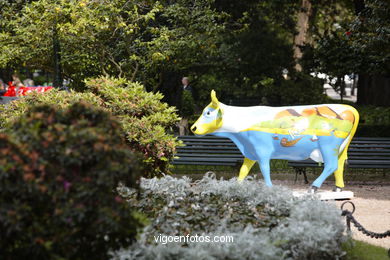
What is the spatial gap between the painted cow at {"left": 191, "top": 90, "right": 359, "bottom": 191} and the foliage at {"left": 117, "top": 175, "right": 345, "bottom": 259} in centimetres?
198

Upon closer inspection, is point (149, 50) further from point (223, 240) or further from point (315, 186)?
point (223, 240)

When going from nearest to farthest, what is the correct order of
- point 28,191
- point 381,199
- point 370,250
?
point 28,191 → point 370,250 → point 381,199

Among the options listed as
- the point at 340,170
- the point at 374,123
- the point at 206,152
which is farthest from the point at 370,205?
the point at 374,123

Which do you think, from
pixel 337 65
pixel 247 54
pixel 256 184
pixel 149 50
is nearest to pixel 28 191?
pixel 256 184

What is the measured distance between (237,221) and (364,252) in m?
1.54

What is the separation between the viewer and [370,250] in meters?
7.20

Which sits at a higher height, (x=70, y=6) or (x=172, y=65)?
(x=70, y=6)

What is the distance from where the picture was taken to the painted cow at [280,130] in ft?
31.8

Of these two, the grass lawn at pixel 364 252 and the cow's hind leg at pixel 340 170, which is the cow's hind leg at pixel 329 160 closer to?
the cow's hind leg at pixel 340 170

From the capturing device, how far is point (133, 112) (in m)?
9.83

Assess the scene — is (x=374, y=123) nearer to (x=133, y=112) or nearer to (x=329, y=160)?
(x=329, y=160)

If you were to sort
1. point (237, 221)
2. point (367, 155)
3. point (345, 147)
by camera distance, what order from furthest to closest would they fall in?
point (367, 155)
point (345, 147)
point (237, 221)

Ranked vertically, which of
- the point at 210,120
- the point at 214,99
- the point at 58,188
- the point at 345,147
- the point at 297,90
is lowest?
the point at 345,147

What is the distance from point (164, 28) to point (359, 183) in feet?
16.7
